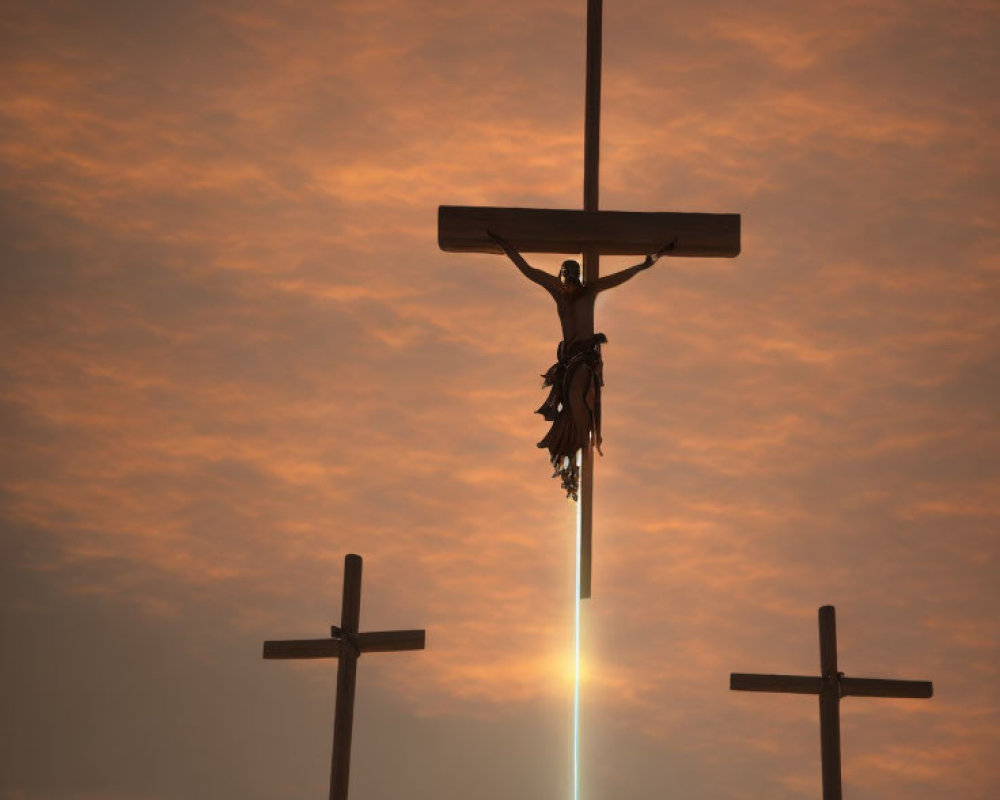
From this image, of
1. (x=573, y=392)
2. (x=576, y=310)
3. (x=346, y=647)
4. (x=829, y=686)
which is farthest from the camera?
(x=829, y=686)

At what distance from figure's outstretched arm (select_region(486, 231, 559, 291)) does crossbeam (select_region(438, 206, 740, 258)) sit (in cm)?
6

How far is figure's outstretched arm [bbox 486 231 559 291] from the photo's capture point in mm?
15875

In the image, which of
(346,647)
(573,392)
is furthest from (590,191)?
(346,647)

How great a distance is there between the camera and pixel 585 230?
1594 centimetres

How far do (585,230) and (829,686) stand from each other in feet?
25.2

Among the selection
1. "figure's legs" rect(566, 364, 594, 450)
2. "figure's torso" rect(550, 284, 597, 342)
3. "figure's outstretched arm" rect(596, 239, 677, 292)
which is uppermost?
"figure's outstretched arm" rect(596, 239, 677, 292)

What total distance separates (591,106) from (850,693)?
8134 millimetres

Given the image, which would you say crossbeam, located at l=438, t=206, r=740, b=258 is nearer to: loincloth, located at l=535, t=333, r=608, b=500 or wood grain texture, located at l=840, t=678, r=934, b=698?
loincloth, located at l=535, t=333, r=608, b=500

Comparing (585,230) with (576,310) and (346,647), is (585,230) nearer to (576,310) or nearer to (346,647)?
(576,310)

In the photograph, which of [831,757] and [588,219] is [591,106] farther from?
[831,757]

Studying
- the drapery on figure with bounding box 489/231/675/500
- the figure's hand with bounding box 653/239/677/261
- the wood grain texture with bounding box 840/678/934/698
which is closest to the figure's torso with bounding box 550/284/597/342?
the drapery on figure with bounding box 489/231/675/500

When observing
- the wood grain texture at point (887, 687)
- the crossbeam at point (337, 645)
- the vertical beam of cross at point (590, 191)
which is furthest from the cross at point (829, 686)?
the vertical beam of cross at point (590, 191)

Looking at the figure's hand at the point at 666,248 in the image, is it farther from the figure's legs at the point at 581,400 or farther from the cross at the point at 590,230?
the figure's legs at the point at 581,400

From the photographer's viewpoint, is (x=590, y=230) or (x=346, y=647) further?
(x=346, y=647)
